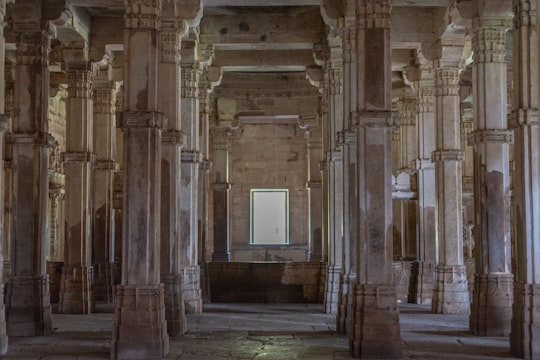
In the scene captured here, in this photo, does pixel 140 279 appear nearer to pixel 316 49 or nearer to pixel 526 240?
pixel 526 240

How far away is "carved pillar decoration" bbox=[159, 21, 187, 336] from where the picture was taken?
14.8m

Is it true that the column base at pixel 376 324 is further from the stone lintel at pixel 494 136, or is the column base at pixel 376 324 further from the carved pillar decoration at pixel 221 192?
the carved pillar decoration at pixel 221 192

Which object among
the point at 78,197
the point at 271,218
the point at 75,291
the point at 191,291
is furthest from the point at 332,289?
the point at 271,218

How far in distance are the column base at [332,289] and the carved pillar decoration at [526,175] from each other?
5911mm

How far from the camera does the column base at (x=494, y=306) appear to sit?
14.7 meters

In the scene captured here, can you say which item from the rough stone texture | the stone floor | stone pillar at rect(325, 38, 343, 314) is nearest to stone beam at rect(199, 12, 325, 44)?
stone pillar at rect(325, 38, 343, 314)

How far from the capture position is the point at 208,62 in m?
19.9

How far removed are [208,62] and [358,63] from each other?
8.45 m

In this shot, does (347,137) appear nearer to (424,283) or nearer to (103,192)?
(424,283)

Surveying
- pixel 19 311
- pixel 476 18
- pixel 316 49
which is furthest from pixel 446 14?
pixel 19 311

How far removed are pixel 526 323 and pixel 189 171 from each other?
29.2ft

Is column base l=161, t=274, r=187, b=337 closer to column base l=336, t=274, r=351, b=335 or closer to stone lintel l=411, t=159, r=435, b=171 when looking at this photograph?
Answer: column base l=336, t=274, r=351, b=335

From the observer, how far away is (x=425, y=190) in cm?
2111

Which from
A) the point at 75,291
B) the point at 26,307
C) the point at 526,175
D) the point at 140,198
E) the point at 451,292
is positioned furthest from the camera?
the point at 75,291
